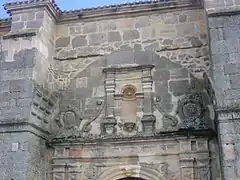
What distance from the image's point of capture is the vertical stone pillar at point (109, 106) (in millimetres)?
6867

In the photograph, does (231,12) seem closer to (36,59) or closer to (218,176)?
(218,176)

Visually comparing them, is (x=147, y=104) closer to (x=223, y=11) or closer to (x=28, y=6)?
(x=223, y=11)

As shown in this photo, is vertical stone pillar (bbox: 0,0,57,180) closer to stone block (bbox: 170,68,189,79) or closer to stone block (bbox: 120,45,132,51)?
stone block (bbox: 120,45,132,51)

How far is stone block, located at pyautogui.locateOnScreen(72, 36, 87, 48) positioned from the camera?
7636mm

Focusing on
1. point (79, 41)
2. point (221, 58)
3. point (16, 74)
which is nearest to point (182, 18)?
point (221, 58)

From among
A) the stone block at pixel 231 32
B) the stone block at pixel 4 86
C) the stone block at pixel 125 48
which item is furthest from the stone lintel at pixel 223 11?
the stone block at pixel 4 86

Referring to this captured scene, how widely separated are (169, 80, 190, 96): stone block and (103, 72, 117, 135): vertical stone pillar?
1.01 meters

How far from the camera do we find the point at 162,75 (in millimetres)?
7074

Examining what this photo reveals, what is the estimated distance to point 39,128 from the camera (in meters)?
6.70

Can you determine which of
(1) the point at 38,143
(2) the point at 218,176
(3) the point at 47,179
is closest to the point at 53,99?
(1) the point at 38,143

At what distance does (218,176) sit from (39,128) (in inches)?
116

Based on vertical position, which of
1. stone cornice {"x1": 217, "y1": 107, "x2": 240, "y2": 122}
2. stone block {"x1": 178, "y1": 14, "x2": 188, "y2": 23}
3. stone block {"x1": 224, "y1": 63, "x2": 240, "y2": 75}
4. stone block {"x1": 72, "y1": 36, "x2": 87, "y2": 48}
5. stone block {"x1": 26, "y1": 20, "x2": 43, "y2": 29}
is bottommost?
stone cornice {"x1": 217, "y1": 107, "x2": 240, "y2": 122}

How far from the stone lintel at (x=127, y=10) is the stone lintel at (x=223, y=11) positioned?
30.7 inches

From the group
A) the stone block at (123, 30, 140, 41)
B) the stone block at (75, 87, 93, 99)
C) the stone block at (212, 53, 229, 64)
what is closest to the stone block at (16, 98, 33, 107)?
the stone block at (75, 87, 93, 99)
